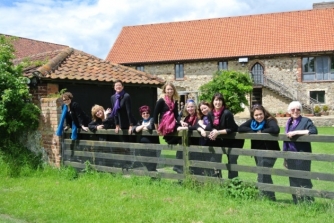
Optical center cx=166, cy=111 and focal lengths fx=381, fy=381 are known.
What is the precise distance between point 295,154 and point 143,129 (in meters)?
3.00

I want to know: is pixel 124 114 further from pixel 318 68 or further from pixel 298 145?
pixel 318 68

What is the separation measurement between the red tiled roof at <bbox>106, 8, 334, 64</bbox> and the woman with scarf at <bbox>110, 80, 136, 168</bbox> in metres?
26.9

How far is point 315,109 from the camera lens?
30484 mm

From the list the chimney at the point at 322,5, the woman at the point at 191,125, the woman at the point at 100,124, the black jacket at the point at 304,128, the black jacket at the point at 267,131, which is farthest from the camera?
the chimney at the point at 322,5

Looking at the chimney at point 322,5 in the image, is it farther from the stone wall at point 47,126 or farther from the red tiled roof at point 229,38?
the stone wall at point 47,126

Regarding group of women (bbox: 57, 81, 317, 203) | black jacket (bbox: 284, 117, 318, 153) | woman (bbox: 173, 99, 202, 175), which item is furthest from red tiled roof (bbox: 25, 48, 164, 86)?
A: black jacket (bbox: 284, 117, 318, 153)

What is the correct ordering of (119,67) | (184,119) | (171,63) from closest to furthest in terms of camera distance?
(184,119)
(119,67)
(171,63)

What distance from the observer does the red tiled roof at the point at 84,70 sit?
9.75 meters

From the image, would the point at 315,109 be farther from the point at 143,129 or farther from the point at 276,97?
the point at 143,129

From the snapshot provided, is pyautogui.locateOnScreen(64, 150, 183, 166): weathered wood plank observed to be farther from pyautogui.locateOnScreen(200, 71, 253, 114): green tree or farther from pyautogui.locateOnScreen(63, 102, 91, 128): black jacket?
pyautogui.locateOnScreen(200, 71, 253, 114): green tree

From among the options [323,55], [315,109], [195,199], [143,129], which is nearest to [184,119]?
[143,129]

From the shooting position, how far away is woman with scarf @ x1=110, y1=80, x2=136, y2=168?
772 centimetres

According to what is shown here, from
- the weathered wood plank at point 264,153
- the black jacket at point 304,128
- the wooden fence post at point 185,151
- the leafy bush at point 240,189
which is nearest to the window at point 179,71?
the wooden fence post at point 185,151

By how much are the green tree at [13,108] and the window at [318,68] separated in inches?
1100
